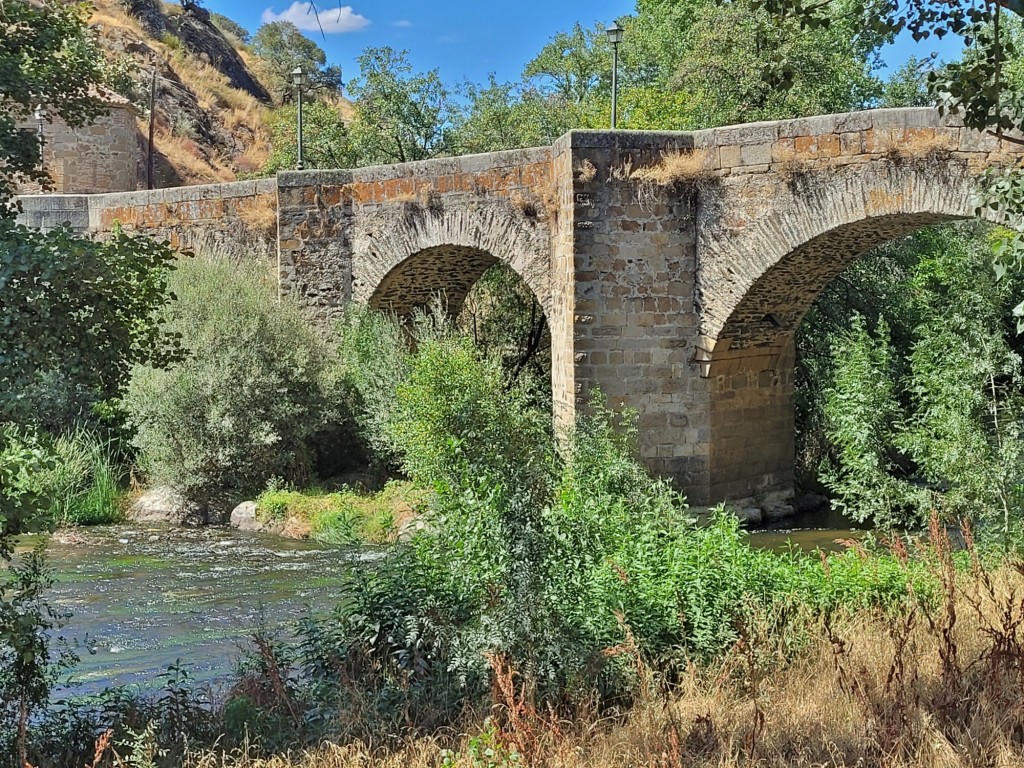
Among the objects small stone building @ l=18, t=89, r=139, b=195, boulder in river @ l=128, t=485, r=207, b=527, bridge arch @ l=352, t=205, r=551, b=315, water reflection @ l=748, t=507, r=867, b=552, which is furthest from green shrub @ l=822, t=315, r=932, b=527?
small stone building @ l=18, t=89, r=139, b=195

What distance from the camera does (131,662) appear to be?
7.65m

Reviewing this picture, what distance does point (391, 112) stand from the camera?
71.3 ft

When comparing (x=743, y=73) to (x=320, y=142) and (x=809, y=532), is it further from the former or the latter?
(x=320, y=142)

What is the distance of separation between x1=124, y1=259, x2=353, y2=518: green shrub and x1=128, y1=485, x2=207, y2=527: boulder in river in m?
0.13

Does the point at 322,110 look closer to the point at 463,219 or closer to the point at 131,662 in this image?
the point at 463,219

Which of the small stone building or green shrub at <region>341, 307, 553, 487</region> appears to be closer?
green shrub at <region>341, 307, 553, 487</region>

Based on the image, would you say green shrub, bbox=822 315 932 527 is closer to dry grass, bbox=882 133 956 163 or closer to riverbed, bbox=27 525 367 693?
dry grass, bbox=882 133 956 163

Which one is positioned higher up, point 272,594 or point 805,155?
point 805,155

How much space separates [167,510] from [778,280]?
7147 mm

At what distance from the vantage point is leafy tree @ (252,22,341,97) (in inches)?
1667

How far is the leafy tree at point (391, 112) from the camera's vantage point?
71.0 feet

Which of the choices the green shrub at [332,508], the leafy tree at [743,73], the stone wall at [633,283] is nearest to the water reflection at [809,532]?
the stone wall at [633,283]

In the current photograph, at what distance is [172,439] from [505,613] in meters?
8.69

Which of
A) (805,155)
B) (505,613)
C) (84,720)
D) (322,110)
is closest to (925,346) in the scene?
(805,155)
